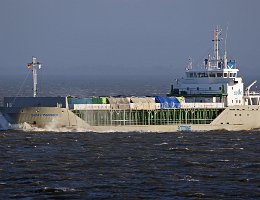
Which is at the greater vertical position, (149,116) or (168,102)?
(168,102)

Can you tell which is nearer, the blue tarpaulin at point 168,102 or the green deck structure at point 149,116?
the green deck structure at point 149,116

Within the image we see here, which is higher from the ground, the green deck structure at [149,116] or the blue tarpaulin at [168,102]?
the blue tarpaulin at [168,102]

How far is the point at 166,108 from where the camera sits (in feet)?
267

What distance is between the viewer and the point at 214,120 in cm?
8200

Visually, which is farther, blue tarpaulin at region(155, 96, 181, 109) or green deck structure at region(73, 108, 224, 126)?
blue tarpaulin at region(155, 96, 181, 109)

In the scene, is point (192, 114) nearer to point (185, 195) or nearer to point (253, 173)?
point (253, 173)

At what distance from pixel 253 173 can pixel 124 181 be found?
29.4 ft

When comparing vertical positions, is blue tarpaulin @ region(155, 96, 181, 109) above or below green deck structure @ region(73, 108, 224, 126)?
above

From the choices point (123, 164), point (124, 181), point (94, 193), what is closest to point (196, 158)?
point (123, 164)

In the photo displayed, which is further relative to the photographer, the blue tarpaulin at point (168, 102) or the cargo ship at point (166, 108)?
the blue tarpaulin at point (168, 102)

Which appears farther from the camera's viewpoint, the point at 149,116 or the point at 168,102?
the point at 168,102

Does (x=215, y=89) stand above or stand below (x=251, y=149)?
above

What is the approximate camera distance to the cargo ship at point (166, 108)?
7681cm

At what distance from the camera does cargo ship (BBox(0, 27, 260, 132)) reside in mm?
76812
